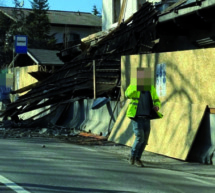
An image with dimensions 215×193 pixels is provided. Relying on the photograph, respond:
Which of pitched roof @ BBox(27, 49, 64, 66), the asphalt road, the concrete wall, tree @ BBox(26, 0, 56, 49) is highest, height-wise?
tree @ BBox(26, 0, 56, 49)

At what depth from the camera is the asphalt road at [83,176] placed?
239 inches

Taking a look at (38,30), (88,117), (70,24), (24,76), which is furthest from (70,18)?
(88,117)

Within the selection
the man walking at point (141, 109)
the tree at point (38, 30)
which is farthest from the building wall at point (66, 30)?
the man walking at point (141, 109)

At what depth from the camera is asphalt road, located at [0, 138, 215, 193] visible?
20.0ft

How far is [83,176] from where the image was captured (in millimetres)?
6883

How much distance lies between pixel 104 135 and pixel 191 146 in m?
4.63

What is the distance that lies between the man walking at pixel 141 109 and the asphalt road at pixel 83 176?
1.64 ft

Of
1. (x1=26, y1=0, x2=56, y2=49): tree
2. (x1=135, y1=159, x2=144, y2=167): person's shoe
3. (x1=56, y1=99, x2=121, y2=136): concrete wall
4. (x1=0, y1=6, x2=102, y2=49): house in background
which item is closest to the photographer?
(x1=135, y1=159, x2=144, y2=167): person's shoe

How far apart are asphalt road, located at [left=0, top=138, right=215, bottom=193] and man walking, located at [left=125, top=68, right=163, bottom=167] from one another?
1.64 ft

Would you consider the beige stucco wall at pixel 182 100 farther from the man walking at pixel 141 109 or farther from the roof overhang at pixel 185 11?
the roof overhang at pixel 185 11

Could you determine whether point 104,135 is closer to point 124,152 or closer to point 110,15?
point 124,152

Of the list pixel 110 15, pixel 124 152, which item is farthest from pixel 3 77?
pixel 124 152

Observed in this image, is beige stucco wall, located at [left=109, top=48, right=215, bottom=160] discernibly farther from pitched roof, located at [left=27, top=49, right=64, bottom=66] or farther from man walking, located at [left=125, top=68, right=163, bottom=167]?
pitched roof, located at [left=27, top=49, right=64, bottom=66]

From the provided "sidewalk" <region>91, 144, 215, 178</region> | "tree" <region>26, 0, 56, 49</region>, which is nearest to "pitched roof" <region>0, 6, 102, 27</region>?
"tree" <region>26, 0, 56, 49</region>
